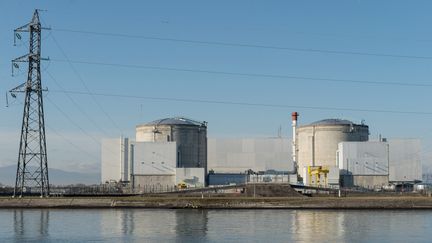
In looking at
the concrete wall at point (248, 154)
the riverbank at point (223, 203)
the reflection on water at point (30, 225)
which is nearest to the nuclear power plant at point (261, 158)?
the concrete wall at point (248, 154)

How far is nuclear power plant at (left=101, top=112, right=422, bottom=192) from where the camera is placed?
83.7 m

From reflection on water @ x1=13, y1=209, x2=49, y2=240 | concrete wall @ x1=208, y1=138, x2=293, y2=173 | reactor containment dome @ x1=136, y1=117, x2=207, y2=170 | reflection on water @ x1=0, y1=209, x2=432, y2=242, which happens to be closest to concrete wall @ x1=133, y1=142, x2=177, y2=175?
reactor containment dome @ x1=136, y1=117, x2=207, y2=170

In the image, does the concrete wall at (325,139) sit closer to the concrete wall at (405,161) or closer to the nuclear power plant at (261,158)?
the nuclear power plant at (261,158)

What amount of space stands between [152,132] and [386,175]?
107 feet

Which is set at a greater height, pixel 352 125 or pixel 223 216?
pixel 352 125

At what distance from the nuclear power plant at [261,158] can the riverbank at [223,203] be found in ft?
73.2

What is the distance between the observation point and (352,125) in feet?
297

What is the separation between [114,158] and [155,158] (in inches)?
495

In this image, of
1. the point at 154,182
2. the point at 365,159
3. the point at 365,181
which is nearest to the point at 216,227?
the point at 154,182

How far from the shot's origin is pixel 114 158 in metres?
94.4

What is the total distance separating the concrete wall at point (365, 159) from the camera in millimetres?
84000

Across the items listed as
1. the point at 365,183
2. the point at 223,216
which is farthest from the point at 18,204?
the point at 365,183

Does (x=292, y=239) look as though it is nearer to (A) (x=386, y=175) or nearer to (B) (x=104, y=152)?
(A) (x=386, y=175)

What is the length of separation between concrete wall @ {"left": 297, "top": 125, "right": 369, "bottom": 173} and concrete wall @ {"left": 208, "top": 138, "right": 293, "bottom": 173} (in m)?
7.39
